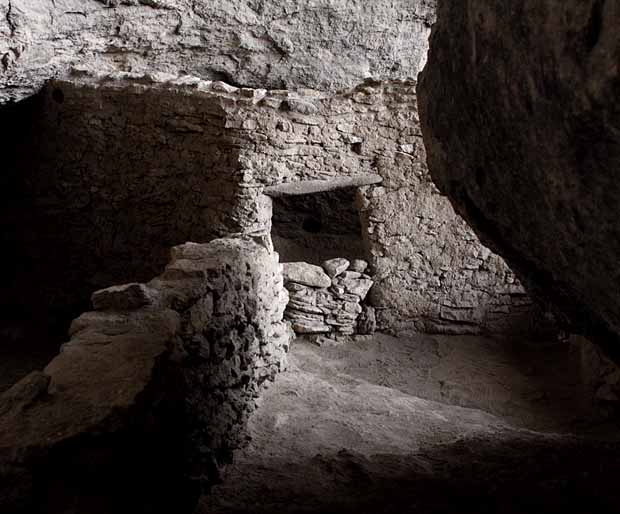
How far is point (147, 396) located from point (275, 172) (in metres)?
3.62

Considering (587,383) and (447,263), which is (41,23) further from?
(587,383)

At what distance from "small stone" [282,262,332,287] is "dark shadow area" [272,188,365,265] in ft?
9.29

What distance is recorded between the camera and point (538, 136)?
6.45 feet

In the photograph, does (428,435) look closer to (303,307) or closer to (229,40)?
(303,307)

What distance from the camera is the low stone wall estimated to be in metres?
2.19

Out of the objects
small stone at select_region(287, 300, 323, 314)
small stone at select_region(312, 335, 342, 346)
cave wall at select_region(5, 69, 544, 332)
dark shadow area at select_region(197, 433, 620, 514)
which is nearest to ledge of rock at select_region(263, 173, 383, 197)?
cave wall at select_region(5, 69, 544, 332)

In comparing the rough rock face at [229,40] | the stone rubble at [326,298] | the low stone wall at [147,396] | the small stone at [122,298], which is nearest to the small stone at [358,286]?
the stone rubble at [326,298]

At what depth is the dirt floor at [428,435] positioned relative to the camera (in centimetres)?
310

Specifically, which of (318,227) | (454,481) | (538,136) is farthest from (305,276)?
(538,136)

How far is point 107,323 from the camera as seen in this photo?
10.3ft

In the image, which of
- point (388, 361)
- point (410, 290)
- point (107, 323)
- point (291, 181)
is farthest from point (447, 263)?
point (107, 323)

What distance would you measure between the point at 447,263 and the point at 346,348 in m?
1.12

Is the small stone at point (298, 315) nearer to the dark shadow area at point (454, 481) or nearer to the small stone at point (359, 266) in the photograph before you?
the small stone at point (359, 266)

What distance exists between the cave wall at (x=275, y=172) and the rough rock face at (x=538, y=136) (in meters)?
3.20
